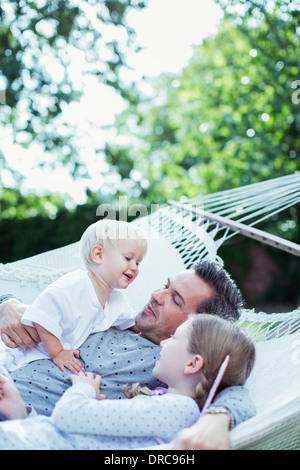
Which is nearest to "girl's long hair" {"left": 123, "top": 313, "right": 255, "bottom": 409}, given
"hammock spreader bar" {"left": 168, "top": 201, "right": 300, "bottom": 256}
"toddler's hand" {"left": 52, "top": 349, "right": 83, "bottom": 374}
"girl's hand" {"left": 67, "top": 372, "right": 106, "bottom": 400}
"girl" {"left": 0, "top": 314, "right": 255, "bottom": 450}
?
"girl" {"left": 0, "top": 314, "right": 255, "bottom": 450}

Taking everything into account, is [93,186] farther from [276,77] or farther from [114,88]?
[276,77]

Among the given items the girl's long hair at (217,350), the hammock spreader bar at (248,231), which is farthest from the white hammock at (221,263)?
the girl's long hair at (217,350)

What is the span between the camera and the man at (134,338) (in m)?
1.58

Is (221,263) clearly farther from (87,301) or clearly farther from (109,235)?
(87,301)

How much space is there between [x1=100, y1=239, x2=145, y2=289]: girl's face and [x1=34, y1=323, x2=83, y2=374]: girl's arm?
11.0 inches

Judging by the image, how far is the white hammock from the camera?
123 centimetres

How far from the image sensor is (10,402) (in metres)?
1.45

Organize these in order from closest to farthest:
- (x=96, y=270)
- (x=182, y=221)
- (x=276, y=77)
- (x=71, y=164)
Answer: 1. (x=96, y=270)
2. (x=182, y=221)
3. (x=276, y=77)
4. (x=71, y=164)

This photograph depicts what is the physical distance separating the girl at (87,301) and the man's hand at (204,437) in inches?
22.2

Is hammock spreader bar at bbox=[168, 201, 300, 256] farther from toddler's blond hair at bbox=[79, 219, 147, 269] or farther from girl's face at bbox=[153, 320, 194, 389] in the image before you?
girl's face at bbox=[153, 320, 194, 389]

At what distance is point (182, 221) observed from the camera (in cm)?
265

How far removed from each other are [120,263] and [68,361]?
1.26ft

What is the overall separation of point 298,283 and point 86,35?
158 inches

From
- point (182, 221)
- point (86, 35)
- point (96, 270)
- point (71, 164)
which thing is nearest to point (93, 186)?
point (71, 164)
